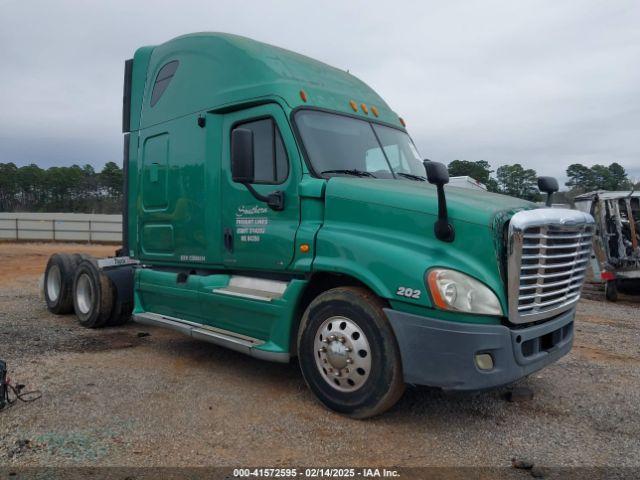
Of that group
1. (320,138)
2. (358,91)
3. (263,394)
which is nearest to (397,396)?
(263,394)

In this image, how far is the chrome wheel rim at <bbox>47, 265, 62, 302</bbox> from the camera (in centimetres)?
858

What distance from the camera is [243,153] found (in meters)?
4.69

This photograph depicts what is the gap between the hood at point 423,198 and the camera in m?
3.93

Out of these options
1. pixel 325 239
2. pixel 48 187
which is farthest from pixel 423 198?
pixel 48 187

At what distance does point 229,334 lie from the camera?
5.27 meters

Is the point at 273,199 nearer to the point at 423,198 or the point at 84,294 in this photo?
the point at 423,198

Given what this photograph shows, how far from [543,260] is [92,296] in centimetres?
607

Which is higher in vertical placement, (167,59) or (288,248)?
(167,59)

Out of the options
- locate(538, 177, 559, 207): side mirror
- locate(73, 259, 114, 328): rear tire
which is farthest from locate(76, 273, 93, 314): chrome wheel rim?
locate(538, 177, 559, 207): side mirror

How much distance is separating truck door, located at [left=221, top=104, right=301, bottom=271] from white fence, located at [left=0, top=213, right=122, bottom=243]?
2380cm

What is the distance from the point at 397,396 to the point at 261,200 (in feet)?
6.87

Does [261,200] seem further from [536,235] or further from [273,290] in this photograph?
[536,235]

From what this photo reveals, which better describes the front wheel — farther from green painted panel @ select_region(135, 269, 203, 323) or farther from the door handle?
green painted panel @ select_region(135, 269, 203, 323)

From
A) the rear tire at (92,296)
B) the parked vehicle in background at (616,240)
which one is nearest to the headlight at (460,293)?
the rear tire at (92,296)
